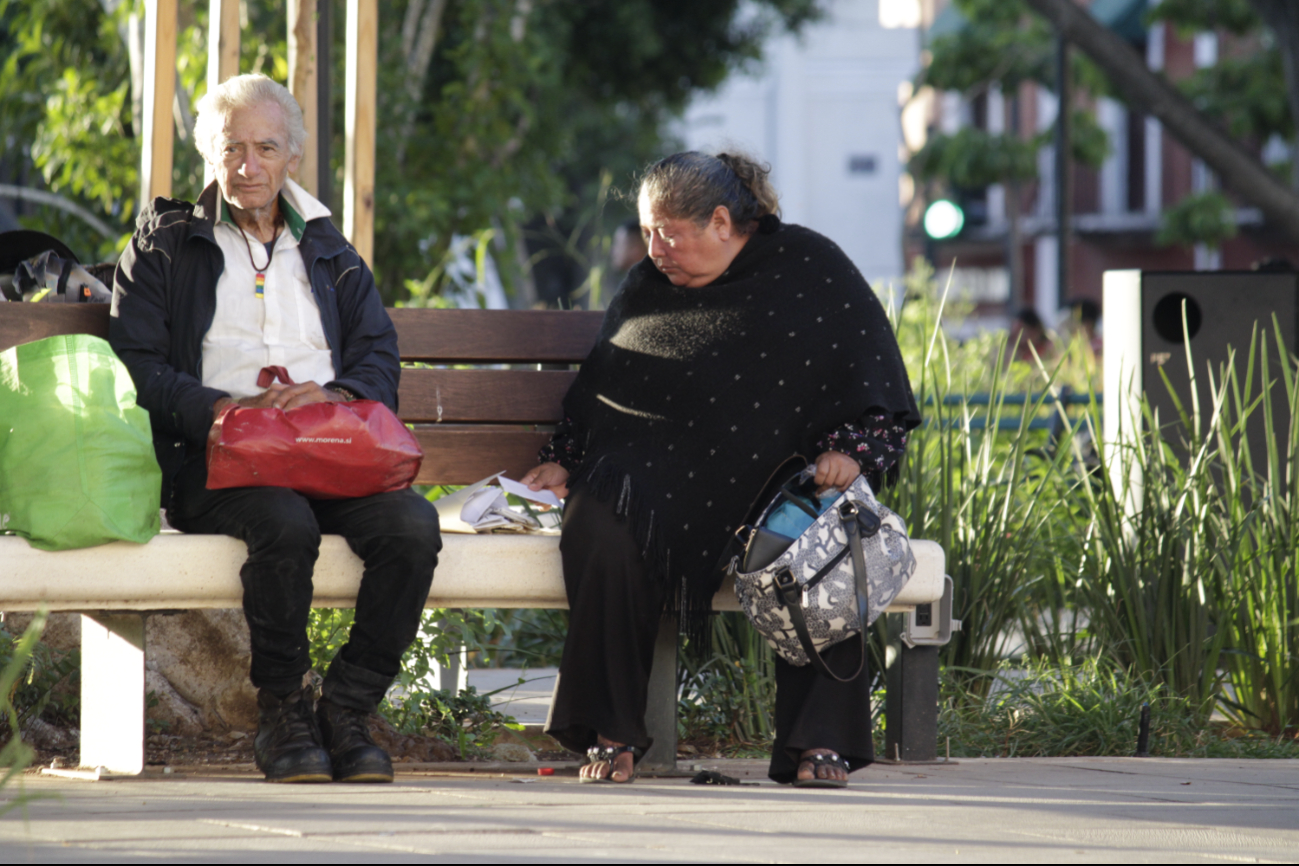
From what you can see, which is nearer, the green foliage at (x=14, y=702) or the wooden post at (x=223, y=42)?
the green foliage at (x=14, y=702)

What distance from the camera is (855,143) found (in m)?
52.2

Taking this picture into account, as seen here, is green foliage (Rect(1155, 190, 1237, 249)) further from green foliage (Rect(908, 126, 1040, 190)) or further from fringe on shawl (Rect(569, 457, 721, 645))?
fringe on shawl (Rect(569, 457, 721, 645))

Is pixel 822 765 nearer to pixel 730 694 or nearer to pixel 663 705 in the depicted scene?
pixel 663 705

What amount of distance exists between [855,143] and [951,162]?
25484mm

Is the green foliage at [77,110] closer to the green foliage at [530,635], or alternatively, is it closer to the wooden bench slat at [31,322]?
the green foliage at [530,635]

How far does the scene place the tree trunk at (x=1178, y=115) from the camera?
10250 millimetres

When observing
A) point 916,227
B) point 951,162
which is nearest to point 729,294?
point 951,162

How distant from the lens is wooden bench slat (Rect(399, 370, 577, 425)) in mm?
4086

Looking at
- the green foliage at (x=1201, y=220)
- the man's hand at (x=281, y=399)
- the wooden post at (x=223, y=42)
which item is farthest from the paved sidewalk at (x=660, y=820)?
the green foliage at (x=1201, y=220)

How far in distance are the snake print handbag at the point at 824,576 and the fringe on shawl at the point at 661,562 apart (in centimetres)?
11

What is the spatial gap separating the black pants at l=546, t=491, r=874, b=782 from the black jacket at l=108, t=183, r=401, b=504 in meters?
0.63

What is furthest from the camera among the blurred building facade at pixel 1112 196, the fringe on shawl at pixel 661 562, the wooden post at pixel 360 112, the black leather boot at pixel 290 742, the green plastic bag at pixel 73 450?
the blurred building facade at pixel 1112 196

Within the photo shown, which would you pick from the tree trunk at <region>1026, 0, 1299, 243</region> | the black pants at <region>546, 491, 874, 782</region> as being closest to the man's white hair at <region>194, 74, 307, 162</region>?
the black pants at <region>546, 491, 874, 782</region>

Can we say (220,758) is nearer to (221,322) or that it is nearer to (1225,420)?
(221,322)
